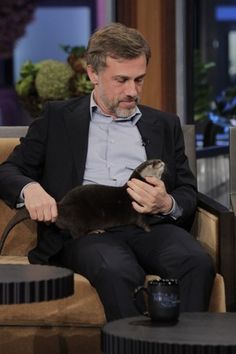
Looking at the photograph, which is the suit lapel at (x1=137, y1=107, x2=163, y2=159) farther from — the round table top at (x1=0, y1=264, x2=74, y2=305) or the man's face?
the round table top at (x1=0, y1=264, x2=74, y2=305)

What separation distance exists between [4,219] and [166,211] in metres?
0.76

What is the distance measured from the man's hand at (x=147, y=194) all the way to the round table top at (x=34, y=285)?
62 centimetres

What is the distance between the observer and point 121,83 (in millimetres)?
3768

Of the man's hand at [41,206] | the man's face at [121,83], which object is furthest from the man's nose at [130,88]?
the man's hand at [41,206]

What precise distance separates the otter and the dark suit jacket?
11 cm

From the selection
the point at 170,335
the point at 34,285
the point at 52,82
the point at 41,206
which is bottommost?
the point at 170,335

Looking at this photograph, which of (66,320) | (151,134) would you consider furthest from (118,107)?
(66,320)

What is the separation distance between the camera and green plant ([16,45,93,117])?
495 cm

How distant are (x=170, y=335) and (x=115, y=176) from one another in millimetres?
1203

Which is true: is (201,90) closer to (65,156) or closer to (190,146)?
(190,146)

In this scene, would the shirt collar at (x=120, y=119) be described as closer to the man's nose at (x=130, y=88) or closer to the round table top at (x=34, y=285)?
the man's nose at (x=130, y=88)

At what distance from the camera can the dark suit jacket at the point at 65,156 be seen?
3.85m

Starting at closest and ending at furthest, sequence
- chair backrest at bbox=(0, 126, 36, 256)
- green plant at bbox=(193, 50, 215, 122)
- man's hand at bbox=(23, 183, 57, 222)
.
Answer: man's hand at bbox=(23, 183, 57, 222) → chair backrest at bbox=(0, 126, 36, 256) → green plant at bbox=(193, 50, 215, 122)

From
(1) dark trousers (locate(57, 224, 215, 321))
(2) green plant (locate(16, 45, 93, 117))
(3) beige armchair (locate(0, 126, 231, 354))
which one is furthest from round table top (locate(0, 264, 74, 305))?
(2) green plant (locate(16, 45, 93, 117))
